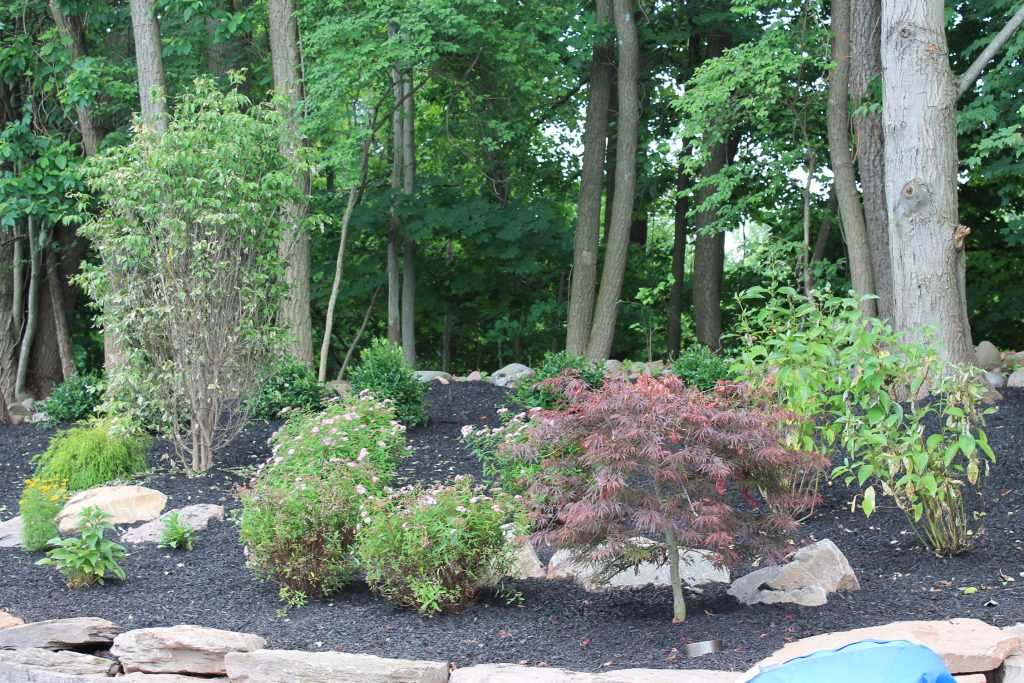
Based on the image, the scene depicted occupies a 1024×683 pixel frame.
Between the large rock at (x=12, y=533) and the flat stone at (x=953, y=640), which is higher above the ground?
the large rock at (x=12, y=533)

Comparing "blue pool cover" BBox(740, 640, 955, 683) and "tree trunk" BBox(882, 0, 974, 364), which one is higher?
"tree trunk" BBox(882, 0, 974, 364)

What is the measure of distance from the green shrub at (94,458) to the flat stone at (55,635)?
2.91 meters

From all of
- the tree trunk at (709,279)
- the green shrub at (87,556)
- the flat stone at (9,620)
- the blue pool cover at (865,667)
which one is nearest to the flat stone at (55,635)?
the flat stone at (9,620)

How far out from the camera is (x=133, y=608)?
16.3 ft

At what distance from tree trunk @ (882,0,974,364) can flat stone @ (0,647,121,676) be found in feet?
20.1

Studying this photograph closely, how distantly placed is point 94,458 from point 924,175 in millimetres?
6839

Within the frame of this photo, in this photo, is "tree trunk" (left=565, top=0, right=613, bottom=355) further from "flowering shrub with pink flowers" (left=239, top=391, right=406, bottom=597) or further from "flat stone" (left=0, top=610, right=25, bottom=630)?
"flat stone" (left=0, top=610, right=25, bottom=630)

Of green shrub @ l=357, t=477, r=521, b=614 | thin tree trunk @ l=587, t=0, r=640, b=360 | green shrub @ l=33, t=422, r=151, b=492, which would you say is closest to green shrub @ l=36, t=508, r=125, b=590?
green shrub @ l=357, t=477, r=521, b=614

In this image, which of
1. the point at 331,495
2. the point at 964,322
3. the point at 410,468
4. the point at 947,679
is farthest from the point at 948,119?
the point at 947,679

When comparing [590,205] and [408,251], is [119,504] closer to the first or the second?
[590,205]

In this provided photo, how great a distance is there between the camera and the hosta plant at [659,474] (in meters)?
4.20

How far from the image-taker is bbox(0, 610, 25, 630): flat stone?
15.4 ft

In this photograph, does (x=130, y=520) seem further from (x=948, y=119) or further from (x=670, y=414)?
(x=948, y=119)

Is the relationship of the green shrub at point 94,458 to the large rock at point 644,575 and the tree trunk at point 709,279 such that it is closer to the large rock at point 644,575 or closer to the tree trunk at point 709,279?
the large rock at point 644,575
